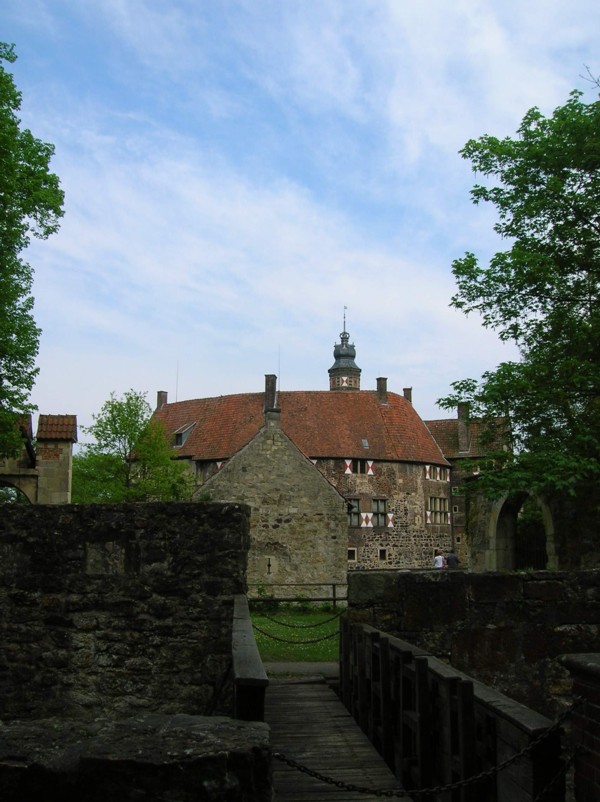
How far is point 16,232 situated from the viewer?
65.1ft

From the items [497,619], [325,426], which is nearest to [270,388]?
[325,426]

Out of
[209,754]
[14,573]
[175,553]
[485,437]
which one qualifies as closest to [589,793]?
[209,754]

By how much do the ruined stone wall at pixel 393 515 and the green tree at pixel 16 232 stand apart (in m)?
33.2

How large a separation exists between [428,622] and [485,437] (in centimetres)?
1173

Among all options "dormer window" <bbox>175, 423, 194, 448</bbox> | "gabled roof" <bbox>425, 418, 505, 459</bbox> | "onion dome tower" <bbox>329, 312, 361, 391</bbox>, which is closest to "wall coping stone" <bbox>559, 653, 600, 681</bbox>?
"dormer window" <bbox>175, 423, 194, 448</bbox>

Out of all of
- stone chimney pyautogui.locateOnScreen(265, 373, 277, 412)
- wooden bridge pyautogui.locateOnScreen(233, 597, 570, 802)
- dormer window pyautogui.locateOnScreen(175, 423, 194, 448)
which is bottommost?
wooden bridge pyautogui.locateOnScreen(233, 597, 570, 802)

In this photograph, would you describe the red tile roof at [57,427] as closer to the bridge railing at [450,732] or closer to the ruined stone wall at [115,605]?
the ruined stone wall at [115,605]

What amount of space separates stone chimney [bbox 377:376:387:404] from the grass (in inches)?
1328

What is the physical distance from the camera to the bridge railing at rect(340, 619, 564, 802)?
3.44 m

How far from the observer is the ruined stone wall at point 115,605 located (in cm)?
794

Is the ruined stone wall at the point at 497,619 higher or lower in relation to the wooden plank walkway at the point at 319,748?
higher

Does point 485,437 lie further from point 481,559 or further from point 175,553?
point 175,553

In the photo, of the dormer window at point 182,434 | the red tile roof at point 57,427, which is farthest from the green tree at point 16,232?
the dormer window at point 182,434

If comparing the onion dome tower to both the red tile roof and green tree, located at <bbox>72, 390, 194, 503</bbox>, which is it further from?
the red tile roof
